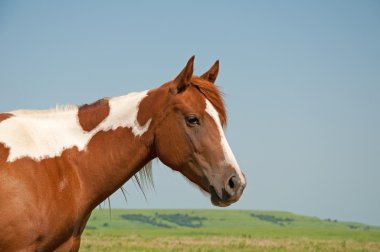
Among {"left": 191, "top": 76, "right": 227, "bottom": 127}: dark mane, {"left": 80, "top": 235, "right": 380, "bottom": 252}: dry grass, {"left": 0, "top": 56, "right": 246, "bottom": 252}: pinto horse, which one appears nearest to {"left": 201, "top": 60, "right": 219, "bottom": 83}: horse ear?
{"left": 0, "top": 56, "right": 246, "bottom": 252}: pinto horse

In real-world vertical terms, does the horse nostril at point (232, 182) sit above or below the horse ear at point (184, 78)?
below

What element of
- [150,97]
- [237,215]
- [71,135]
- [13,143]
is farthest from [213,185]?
[237,215]

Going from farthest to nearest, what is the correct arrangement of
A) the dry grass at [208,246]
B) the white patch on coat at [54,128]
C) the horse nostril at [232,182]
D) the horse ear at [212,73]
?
the dry grass at [208,246], the horse ear at [212,73], the white patch on coat at [54,128], the horse nostril at [232,182]

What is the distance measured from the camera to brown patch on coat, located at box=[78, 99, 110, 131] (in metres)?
5.99

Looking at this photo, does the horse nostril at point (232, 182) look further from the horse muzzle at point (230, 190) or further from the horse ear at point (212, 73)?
the horse ear at point (212, 73)

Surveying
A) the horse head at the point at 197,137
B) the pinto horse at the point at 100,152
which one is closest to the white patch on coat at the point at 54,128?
the pinto horse at the point at 100,152

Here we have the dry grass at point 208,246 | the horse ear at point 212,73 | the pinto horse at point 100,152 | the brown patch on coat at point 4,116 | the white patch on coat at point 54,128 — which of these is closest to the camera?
the pinto horse at point 100,152

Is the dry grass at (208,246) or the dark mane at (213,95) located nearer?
the dark mane at (213,95)

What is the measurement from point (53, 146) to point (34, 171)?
0.43m

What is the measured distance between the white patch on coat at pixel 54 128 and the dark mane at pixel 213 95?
64cm

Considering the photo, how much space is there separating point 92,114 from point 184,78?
1.13 m

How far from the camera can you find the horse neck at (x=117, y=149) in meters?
5.80

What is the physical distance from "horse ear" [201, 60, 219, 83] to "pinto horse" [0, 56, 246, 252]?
9 cm

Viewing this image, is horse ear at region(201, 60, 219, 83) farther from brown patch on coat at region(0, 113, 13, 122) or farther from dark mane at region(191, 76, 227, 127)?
brown patch on coat at region(0, 113, 13, 122)
